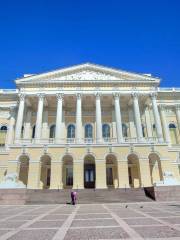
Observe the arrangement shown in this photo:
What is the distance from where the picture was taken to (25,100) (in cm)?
3369

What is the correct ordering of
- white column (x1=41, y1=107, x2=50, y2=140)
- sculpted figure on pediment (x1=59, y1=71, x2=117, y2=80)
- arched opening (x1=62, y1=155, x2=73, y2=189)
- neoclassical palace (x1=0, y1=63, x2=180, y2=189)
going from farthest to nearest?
white column (x1=41, y1=107, x2=50, y2=140)
sculpted figure on pediment (x1=59, y1=71, x2=117, y2=80)
arched opening (x1=62, y1=155, x2=73, y2=189)
neoclassical palace (x1=0, y1=63, x2=180, y2=189)

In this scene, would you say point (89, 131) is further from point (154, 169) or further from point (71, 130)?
point (154, 169)

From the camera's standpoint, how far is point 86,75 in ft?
113

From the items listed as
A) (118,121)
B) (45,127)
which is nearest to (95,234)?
(118,121)

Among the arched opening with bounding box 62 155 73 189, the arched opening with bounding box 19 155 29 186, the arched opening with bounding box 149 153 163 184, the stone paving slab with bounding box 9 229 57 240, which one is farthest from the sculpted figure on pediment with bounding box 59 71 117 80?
the stone paving slab with bounding box 9 229 57 240

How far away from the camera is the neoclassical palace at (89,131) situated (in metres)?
28.1

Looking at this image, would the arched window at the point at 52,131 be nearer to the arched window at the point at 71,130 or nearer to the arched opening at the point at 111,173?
the arched window at the point at 71,130

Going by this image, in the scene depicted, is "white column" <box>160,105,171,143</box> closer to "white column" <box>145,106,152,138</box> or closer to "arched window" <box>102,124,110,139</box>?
"white column" <box>145,106,152,138</box>

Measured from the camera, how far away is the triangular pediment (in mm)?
33750

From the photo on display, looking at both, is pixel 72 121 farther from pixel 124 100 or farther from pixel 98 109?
pixel 124 100

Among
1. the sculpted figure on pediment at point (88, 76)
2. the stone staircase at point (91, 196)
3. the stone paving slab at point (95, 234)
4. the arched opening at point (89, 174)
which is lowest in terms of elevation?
the stone paving slab at point (95, 234)

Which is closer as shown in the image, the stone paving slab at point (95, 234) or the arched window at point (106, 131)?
the stone paving slab at point (95, 234)

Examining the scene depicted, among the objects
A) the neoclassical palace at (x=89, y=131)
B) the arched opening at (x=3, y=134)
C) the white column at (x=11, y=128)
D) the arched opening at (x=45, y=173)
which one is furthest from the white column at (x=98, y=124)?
the arched opening at (x=3, y=134)

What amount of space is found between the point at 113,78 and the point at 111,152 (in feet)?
40.8
